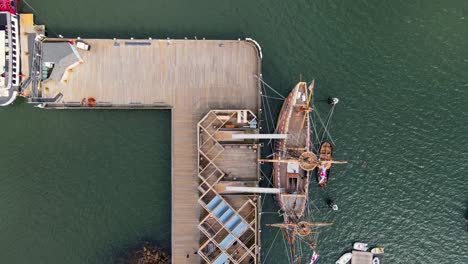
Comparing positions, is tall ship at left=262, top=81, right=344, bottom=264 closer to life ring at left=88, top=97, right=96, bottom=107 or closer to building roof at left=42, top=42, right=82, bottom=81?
life ring at left=88, top=97, right=96, bottom=107

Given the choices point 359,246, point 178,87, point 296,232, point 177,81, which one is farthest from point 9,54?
point 359,246

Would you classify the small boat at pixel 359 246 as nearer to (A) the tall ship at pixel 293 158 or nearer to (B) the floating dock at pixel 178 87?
(A) the tall ship at pixel 293 158

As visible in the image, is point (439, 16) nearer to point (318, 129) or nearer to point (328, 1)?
point (328, 1)

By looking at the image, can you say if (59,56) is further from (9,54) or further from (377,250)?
(377,250)

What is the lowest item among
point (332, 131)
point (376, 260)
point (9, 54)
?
point (376, 260)

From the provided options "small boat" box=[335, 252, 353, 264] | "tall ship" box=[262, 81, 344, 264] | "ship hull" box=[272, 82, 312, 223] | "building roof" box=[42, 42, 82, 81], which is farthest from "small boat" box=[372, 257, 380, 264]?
"building roof" box=[42, 42, 82, 81]

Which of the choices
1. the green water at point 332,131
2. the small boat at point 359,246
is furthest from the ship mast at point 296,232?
the small boat at point 359,246
